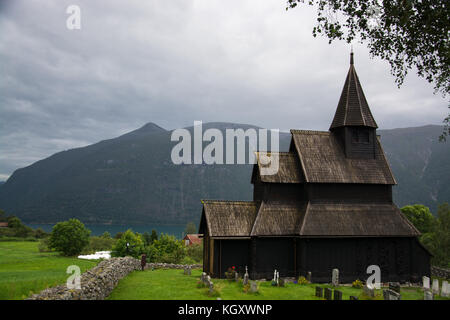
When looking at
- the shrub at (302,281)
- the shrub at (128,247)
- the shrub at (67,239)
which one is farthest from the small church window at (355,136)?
the shrub at (67,239)

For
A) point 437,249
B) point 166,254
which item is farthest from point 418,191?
point 166,254

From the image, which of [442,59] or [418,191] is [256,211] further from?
[418,191]

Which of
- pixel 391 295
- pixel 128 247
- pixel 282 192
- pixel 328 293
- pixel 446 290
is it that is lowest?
pixel 128 247

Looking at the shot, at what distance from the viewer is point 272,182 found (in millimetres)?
25125

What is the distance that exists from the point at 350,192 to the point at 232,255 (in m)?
9.60

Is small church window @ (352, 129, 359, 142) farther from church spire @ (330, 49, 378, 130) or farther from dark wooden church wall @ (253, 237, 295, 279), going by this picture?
dark wooden church wall @ (253, 237, 295, 279)

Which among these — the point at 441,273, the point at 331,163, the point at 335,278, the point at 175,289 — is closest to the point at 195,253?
the point at 331,163

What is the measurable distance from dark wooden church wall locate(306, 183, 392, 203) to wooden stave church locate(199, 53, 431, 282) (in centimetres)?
7

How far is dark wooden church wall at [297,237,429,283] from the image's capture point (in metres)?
23.6

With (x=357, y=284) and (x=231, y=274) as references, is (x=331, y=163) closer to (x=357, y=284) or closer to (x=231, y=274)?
(x=357, y=284)

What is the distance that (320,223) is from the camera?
2386 centimetres

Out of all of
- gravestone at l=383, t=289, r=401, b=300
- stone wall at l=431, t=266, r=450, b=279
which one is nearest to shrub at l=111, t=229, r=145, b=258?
gravestone at l=383, t=289, r=401, b=300
